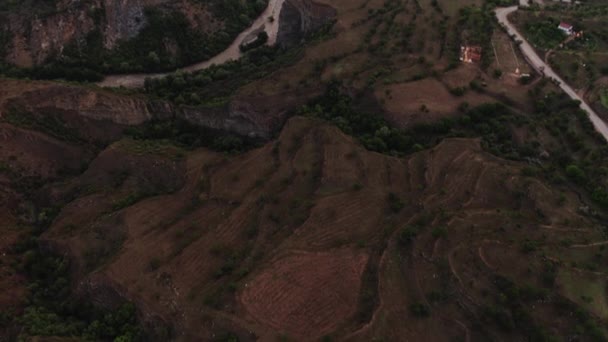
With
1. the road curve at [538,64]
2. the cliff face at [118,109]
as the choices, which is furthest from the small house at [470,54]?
the cliff face at [118,109]

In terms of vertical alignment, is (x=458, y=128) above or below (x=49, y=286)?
above

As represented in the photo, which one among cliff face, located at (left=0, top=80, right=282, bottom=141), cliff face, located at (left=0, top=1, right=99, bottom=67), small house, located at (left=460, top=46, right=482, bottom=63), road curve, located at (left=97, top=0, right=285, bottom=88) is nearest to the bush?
cliff face, located at (left=0, top=80, right=282, bottom=141)

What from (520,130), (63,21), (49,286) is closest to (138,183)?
(49,286)

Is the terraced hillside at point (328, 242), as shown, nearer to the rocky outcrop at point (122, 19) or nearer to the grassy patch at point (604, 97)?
the grassy patch at point (604, 97)

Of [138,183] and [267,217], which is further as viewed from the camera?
[138,183]

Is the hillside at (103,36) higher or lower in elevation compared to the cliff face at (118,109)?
higher

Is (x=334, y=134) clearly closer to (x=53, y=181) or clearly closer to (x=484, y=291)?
(x=484, y=291)

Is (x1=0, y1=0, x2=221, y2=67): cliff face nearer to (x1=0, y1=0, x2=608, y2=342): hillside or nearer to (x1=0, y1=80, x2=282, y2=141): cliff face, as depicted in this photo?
A: (x1=0, y1=0, x2=608, y2=342): hillside
